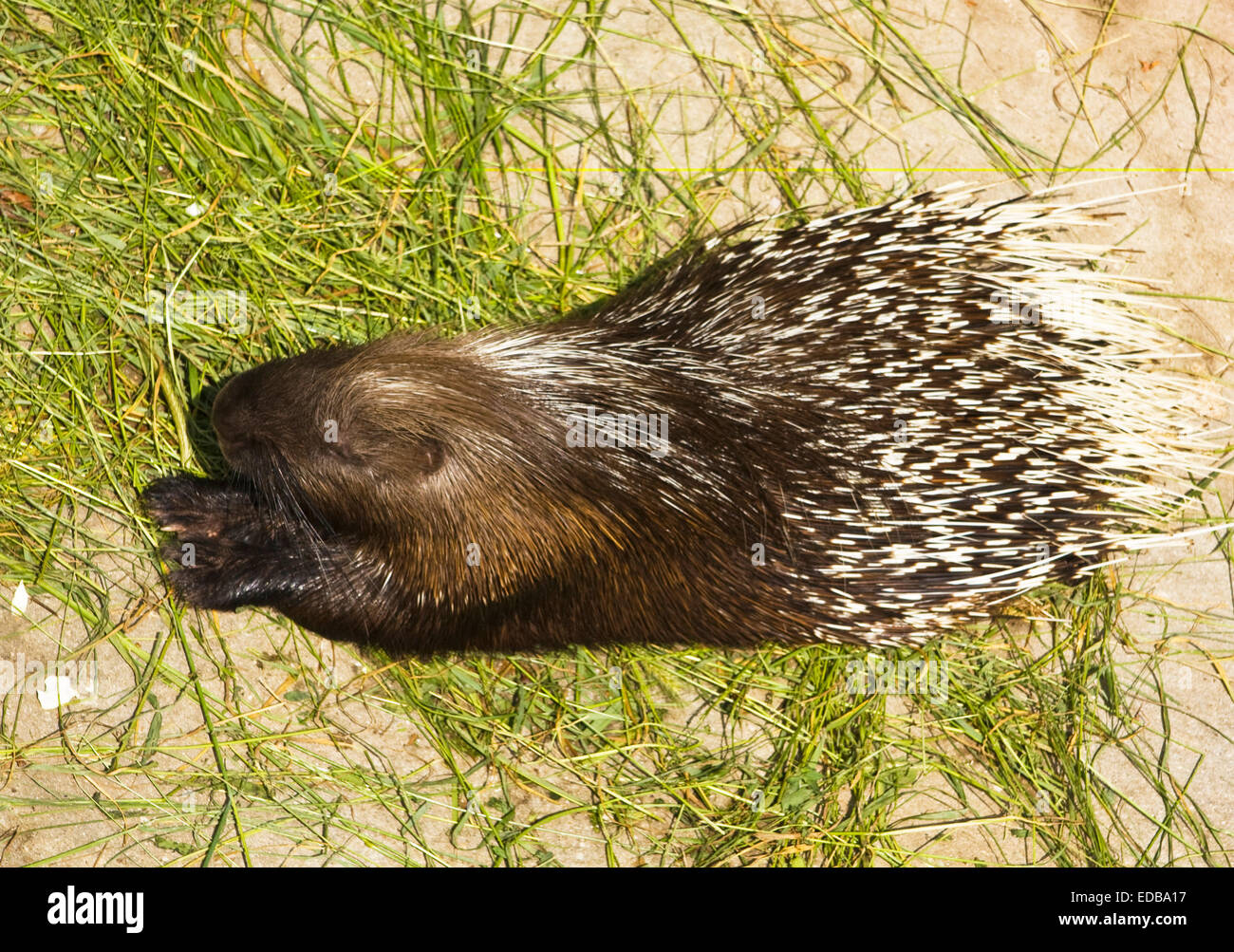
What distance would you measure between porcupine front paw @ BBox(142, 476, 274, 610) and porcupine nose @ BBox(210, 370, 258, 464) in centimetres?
25

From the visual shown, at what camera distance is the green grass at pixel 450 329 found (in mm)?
2209

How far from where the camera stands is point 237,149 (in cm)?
222

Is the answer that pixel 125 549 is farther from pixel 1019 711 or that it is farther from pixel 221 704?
pixel 1019 711

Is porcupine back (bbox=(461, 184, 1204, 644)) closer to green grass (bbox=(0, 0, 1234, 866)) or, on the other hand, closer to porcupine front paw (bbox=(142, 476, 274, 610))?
green grass (bbox=(0, 0, 1234, 866))

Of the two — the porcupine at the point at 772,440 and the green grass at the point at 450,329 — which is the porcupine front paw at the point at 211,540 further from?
the porcupine at the point at 772,440

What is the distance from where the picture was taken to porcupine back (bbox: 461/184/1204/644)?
1.82 m

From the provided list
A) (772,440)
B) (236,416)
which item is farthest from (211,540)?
(772,440)

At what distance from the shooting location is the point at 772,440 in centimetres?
184

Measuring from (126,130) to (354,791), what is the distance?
1662mm

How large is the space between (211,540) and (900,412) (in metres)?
1.57

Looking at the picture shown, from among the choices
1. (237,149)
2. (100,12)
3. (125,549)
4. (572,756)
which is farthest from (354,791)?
(100,12)

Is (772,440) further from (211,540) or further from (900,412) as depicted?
(211,540)

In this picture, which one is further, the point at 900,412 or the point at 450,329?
the point at 450,329

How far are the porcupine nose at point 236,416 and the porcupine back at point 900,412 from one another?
1.54 ft
